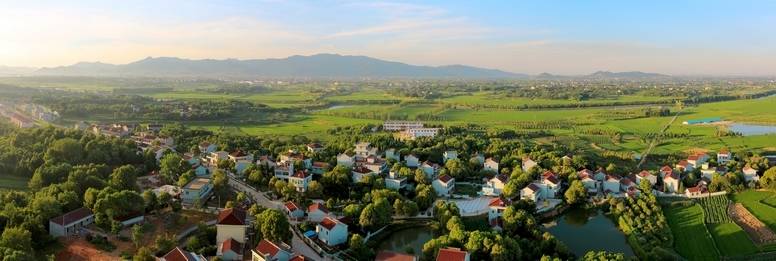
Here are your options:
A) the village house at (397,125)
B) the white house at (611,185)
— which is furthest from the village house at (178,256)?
the village house at (397,125)

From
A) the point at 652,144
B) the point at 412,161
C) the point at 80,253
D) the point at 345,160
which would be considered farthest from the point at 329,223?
the point at 652,144

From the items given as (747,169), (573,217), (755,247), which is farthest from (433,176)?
(747,169)

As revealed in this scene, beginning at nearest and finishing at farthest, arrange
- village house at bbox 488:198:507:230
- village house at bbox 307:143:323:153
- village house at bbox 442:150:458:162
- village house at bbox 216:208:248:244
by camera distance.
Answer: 1. village house at bbox 216:208:248:244
2. village house at bbox 488:198:507:230
3. village house at bbox 442:150:458:162
4. village house at bbox 307:143:323:153

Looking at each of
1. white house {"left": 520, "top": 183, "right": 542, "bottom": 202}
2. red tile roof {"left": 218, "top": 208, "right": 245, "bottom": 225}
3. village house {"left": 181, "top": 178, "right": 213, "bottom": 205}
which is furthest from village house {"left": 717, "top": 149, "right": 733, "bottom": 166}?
village house {"left": 181, "top": 178, "right": 213, "bottom": 205}

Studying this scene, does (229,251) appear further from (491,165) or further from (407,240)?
(491,165)

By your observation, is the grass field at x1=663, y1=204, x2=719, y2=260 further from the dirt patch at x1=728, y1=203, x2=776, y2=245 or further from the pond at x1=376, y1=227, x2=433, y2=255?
the pond at x1=376, y1=227, x2=433, y2=255
